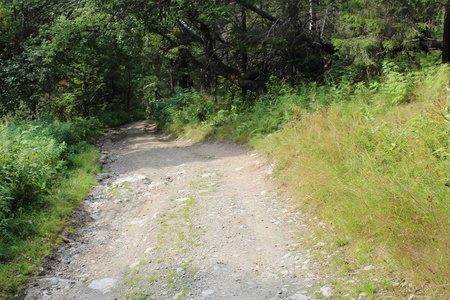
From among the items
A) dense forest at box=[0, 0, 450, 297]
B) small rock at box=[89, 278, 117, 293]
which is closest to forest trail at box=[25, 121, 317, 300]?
small rock at box=[89, 278, 117, 293]

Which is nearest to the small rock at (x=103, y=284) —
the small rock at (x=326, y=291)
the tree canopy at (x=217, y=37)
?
the small rock at (x=326, y=291)

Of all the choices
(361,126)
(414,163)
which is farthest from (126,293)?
(361,126)

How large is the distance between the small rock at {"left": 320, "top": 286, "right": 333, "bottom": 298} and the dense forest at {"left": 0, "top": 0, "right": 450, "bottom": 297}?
26.7 inches

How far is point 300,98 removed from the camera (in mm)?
9047

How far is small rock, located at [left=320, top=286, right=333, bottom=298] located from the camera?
2973 millimetres

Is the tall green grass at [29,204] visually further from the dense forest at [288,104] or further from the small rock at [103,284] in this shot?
the small rock at [103,284]

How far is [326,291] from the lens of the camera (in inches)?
119

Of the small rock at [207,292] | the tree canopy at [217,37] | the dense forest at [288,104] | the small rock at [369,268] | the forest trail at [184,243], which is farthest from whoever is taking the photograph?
the tree canopy at [217,37]

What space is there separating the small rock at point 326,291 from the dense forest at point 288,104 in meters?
0.68

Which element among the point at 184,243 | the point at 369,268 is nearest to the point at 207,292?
the point at 184,243

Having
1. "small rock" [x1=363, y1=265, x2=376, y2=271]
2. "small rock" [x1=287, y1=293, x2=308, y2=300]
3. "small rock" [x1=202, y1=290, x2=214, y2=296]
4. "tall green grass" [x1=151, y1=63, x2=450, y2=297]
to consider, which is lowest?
"small rock" [x1=202, y1=290, x2=214, y2=296]

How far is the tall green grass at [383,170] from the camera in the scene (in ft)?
9.78

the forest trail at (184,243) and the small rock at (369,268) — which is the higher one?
the small rock at (369,268)

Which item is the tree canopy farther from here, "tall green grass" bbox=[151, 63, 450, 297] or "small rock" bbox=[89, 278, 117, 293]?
"small rock" bbox=[89, 278, 117, 293]
